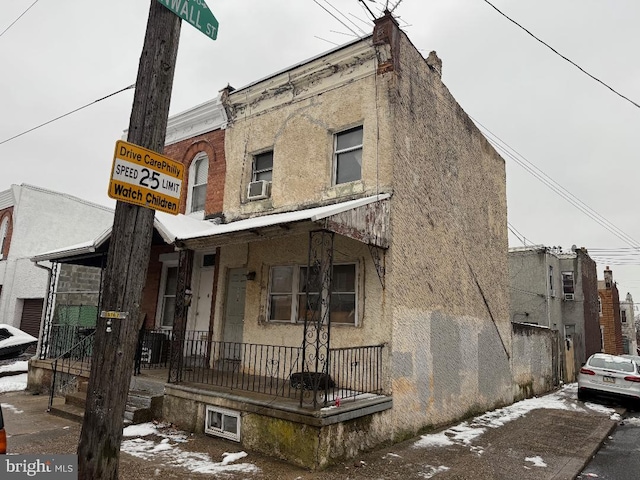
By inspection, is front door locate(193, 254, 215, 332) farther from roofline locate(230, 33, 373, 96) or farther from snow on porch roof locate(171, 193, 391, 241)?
roofline locate(230, 33, 373, 96)

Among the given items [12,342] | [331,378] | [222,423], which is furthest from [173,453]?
[12,342]

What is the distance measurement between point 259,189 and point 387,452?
601 centimetres

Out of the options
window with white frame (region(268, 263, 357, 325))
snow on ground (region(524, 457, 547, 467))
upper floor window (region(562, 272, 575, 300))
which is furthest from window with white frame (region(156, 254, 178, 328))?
upper floor window (region(562, 272, 575, 300))

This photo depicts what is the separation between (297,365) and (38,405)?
566 centimetres

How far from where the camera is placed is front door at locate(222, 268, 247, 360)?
10.1 meters

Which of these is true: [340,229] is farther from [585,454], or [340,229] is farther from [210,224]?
[585,454]

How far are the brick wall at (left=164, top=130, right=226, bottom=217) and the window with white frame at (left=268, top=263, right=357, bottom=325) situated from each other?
8.79 ft

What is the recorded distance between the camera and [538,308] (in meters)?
22.2

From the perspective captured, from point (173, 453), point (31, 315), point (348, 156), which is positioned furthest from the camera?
point (31, 315)

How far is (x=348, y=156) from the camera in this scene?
9.20m

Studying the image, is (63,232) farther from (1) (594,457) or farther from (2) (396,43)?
A: (1) (594,457)

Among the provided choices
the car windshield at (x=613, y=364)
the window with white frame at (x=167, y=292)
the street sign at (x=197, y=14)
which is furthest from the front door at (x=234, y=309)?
the car windshield at (x=613, y=364)

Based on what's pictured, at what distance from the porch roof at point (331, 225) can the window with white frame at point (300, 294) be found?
1.19 m

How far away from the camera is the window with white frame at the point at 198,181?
12031 mm
